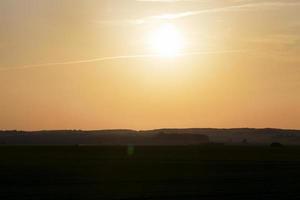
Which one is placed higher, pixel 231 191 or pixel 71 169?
pixel 71 169

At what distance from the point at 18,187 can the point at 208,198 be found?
9.22 metres

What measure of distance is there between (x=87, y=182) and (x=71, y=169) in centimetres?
1012

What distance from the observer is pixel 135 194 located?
32562 millimetres

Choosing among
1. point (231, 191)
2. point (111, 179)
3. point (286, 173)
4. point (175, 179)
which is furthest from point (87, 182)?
point (286, 173)

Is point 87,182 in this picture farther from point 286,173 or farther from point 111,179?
point 286,173

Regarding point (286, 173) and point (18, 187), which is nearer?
point (18, 187)

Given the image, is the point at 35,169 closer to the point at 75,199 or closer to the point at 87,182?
the point at 87,182

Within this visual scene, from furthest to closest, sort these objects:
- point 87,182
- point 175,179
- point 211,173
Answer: point 211,173
point 175,179
point 87,182

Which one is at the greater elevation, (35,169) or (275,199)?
(35,169)

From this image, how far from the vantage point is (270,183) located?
3941cm

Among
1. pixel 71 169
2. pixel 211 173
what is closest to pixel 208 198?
pixel 211 173

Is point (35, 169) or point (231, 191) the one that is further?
point (35, 169)

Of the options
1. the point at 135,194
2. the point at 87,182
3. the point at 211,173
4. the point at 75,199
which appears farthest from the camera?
the point at 211,173

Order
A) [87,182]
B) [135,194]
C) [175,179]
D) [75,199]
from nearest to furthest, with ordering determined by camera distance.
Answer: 1. [75,199]
2. [135,194]
3. [87,182]
4. [175,179]
